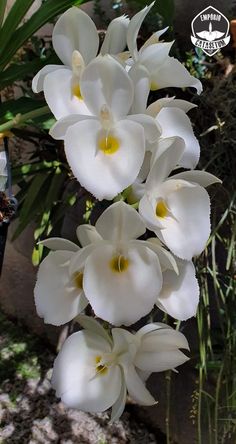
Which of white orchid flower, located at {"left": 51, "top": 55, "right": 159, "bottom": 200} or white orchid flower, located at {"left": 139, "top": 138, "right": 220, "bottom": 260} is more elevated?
white orchid flower, located at {"left": 51, "top": 55, "right": 159, "bottom": 200}

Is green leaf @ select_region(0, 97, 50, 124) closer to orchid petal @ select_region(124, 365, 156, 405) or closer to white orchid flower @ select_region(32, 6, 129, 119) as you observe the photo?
white orchid flower @ select_region(32, 6, 129, 119)

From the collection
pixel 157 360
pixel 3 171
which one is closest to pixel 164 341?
pixel 157 360

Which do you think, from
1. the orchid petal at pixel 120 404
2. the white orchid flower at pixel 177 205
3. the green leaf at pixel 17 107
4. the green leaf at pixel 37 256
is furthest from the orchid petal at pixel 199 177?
the green leaf at pixel 37 256

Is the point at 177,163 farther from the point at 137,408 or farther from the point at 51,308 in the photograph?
the point at 137,408

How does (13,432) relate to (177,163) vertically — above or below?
below

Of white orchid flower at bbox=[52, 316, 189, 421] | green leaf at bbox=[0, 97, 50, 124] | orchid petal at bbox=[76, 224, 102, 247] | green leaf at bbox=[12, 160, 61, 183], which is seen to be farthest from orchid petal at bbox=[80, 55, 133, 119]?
green leaf at bbox=[12, 160, 61, 183]

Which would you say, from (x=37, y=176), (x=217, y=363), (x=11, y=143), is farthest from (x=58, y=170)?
(x=217, y=363)
